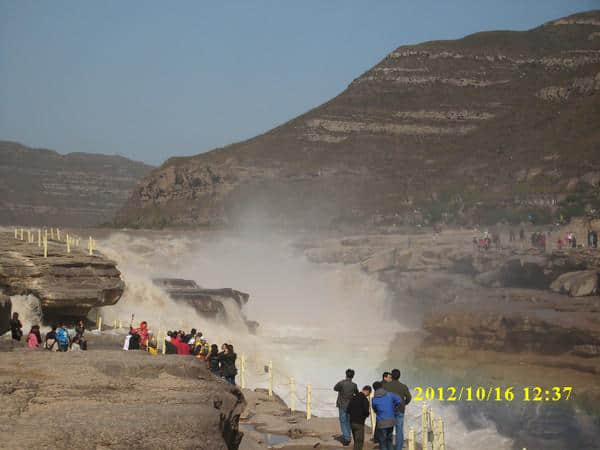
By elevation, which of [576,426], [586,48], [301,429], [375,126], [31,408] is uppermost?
[586,48]

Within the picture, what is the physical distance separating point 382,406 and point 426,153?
149m

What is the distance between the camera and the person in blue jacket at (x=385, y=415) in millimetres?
13805

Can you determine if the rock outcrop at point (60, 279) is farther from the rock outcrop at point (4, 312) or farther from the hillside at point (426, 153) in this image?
the hillside at point (426, 153)

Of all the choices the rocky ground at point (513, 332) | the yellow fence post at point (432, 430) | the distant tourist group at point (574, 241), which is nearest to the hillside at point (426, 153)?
the distant tourist group at point (574, 241)

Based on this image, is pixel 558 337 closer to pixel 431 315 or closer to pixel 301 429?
pixel 431 315

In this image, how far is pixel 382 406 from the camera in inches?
545

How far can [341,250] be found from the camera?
78.3 m

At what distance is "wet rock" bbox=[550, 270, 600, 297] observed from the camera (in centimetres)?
4244

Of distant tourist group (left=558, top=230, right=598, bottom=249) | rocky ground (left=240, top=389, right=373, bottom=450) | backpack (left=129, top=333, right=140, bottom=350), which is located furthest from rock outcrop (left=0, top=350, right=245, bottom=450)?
distant tourist group (left=558, top=230, right=598, bottom=249)

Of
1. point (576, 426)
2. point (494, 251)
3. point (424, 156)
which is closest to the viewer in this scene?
point (576, 426)

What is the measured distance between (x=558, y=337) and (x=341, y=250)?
43.2 m

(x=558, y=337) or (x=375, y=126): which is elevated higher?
(x=375, y=126)

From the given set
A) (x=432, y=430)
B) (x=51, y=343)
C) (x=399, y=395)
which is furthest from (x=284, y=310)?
(x=399, y=395)

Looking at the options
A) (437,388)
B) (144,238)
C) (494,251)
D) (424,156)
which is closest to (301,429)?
(437,388)
